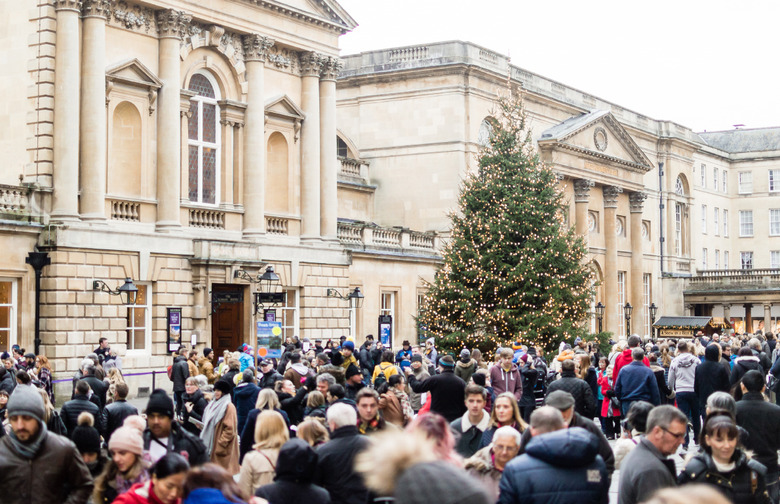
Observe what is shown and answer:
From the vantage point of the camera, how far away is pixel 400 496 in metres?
4.69

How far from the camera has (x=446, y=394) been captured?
13.4 meters

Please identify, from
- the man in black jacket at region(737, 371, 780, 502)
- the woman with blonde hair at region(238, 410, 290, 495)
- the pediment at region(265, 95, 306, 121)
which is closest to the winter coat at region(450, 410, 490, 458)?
the woman with blonde hair at region(238, 410, 290, 495)

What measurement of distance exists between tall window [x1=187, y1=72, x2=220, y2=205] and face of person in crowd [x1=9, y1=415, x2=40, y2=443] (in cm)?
2421

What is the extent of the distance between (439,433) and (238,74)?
88.6 ft

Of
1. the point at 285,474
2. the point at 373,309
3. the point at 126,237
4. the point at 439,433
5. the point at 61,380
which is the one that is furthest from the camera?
the point at 373,309

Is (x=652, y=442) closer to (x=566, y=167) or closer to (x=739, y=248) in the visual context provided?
(x=566, y=167)

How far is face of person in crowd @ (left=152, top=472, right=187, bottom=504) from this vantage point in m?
6.72

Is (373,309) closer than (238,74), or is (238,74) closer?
(238,74)

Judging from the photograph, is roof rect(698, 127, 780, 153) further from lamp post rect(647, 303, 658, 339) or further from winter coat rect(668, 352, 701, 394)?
winter coat rect(668, 352, 701, 394)

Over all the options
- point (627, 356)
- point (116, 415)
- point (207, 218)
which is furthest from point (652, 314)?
point (116, 415)

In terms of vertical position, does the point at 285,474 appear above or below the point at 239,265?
below

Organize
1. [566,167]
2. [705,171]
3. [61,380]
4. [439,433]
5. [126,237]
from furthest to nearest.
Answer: [705,171], [566,167], [126,237], [61,380], [439,433]

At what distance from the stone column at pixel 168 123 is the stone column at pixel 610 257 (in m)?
31.4

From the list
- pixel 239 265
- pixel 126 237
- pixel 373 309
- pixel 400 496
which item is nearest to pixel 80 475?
pixel 400 496
